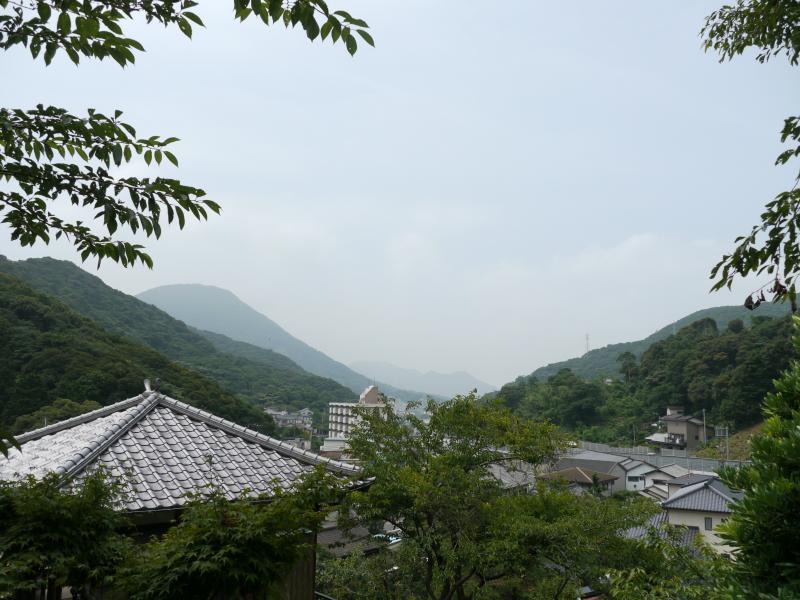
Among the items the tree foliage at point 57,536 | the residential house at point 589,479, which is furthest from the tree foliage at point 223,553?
the residential house at point 589,479

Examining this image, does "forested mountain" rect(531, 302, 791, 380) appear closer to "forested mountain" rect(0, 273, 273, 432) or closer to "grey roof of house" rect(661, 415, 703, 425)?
"grey roof of house" rect(661, 415, 703, 425)

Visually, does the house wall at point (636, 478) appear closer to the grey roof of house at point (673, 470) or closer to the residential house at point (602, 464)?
the residential house at point (602, 464)

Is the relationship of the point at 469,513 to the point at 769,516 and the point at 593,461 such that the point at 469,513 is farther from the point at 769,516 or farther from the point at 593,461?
the point at 593,461

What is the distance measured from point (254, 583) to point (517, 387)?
69.0m

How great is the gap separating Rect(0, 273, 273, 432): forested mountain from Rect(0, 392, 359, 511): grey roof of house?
19.7 m

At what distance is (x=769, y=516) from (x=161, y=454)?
5202mm

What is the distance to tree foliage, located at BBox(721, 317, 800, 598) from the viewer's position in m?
2.24

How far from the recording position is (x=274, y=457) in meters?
6.39

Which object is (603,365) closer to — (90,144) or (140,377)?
(140,377)

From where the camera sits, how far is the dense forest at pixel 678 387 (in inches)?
1767

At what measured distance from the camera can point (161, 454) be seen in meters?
5.66

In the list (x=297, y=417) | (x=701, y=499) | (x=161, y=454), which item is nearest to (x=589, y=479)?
(x=701, y=499)

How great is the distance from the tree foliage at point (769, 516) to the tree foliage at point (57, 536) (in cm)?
352

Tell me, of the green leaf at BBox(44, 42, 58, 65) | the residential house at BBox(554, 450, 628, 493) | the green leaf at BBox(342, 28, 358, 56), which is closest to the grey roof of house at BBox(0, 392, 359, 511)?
the green leaf at BBox(44, 42, 58, 65)
